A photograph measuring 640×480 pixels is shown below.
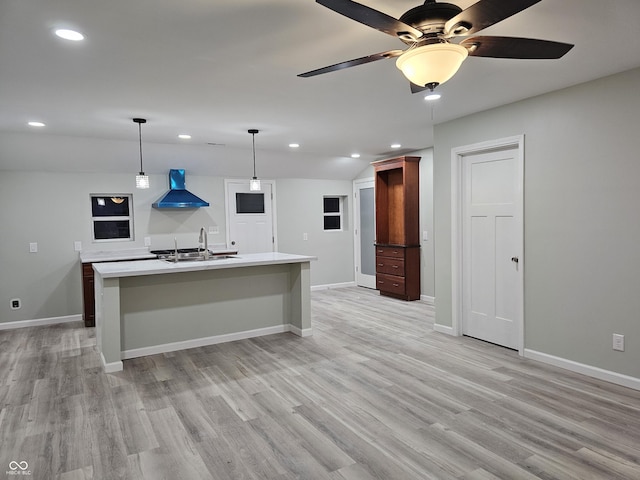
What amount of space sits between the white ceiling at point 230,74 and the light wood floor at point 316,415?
2.42 metres

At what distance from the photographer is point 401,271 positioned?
672 centimetres

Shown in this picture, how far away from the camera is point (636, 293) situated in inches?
125

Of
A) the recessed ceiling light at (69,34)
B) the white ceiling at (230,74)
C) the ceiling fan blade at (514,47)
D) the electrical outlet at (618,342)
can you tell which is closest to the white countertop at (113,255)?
the white ceiling at (230,74)

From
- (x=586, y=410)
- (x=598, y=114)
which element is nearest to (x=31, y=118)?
(x=598, y=114)

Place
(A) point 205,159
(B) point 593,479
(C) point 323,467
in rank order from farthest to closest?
(A) point 205,159 → (C) point 323,467 → (B) point 593,479

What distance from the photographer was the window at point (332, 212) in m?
8.15

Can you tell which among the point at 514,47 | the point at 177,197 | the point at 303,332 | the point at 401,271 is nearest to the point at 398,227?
the point at 401,271

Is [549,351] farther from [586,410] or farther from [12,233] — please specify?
[12,233]

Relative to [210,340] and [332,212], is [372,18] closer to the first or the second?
[210,340]

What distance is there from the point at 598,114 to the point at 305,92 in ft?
7.86

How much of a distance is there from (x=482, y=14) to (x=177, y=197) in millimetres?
5310

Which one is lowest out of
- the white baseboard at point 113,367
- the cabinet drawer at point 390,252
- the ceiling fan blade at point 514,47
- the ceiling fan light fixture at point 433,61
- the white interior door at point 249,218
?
the white baseboard at point 113,367

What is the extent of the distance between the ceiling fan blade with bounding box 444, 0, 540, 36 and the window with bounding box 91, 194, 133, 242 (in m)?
5.63

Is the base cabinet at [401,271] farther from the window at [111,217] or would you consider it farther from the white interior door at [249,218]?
the window at [111,217]
